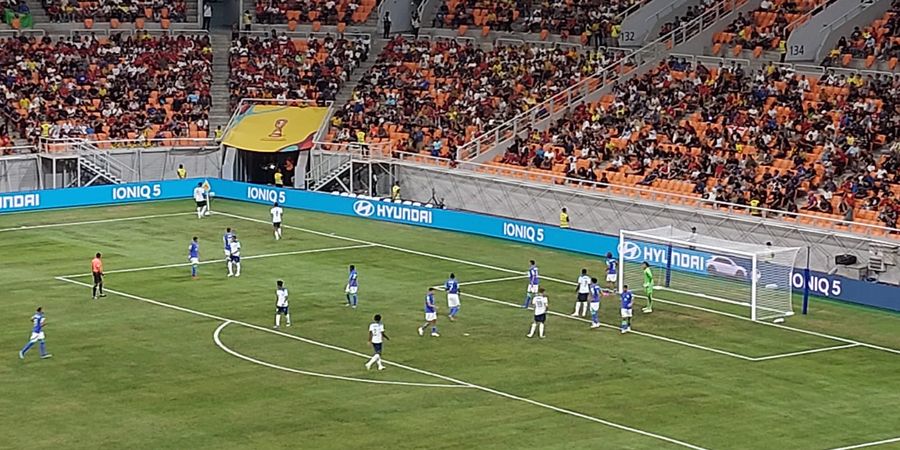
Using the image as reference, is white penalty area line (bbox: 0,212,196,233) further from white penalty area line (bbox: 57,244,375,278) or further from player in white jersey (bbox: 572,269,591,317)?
player in white jersey (bbox: 572,269,591,317)

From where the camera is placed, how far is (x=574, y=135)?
7044 cm

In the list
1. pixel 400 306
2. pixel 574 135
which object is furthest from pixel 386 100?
pixel 400 306

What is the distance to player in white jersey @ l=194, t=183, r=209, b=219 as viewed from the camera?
222 feet

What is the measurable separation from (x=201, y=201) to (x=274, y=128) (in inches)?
411

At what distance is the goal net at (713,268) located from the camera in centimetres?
4969

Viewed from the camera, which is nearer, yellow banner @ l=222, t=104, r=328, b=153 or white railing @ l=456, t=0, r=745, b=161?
white railing @ l=456, t=0, r=745, b=161

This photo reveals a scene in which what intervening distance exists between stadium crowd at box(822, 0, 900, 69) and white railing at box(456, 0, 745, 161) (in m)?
7.46

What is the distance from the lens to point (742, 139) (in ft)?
210

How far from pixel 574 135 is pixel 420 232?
30.5 feet

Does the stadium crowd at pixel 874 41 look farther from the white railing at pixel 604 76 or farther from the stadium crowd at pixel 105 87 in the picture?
the stadium crowd at pixel 105 87

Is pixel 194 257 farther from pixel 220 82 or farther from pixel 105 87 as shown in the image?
pixel 220 82

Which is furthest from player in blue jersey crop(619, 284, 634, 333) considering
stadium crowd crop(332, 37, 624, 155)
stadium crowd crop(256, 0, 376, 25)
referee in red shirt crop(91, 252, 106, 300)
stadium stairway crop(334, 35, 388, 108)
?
stadium crowd crop(256, 0, 376, 25)

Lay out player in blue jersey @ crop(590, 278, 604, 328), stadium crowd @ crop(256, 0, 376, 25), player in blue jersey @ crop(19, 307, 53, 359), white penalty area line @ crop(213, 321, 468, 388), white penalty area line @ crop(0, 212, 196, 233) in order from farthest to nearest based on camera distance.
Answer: stadium crowd @ crop(256, 0, 376, 25) → white penalty area line @ crop(0, 212, 196, 233) → player in blue jersey @ crop(590, 278, 604, 328) → player in blue jersey @ crop(19, 307, 53, 359) → white penalty area line @ crop(213, 321, 468, 388)

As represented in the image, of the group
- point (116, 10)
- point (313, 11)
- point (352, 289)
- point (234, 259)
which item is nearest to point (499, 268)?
point (234, 259)
